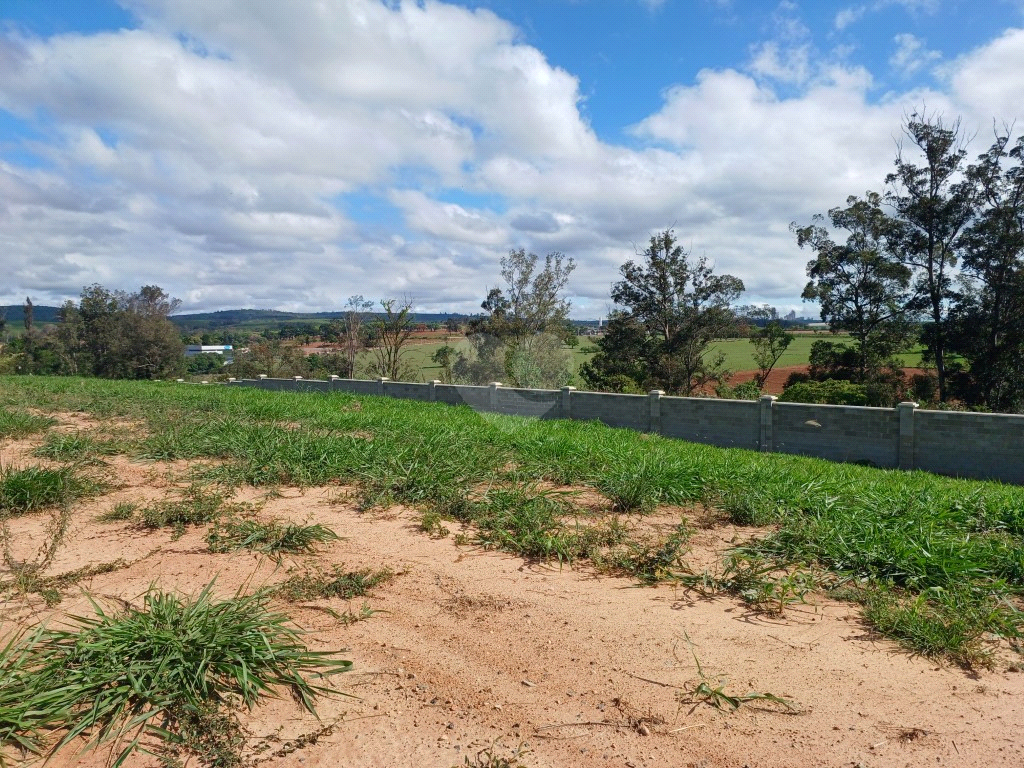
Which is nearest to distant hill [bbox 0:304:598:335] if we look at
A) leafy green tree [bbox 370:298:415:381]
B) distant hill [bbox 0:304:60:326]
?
distant hill [bbox 0:304:60:326]

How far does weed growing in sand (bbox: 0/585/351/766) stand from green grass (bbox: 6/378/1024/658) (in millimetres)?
1848

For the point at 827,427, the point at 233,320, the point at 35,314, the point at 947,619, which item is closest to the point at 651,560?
the point at 947,619

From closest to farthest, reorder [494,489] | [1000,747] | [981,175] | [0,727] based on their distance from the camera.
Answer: [0,727] < [1000,747] < [494,489] < [981,175]

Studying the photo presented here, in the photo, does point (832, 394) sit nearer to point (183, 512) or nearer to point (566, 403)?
point (566, 403)

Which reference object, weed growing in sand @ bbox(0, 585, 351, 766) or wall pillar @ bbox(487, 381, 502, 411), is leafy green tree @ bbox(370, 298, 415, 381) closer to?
wall pillar @ bbox(487, 381, 502, 411)

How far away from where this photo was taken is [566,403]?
17.0m

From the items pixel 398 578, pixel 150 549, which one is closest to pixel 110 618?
pixel 150 549

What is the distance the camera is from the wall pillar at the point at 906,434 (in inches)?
505

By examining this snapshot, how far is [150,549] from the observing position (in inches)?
157

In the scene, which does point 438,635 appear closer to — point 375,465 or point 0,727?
point 0,727

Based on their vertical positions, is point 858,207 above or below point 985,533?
above

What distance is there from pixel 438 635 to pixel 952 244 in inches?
1006

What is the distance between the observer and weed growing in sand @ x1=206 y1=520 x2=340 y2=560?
3979 millimetres

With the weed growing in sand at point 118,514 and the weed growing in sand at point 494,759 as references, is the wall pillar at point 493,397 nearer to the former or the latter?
the weed growing in sand at point 118,514
